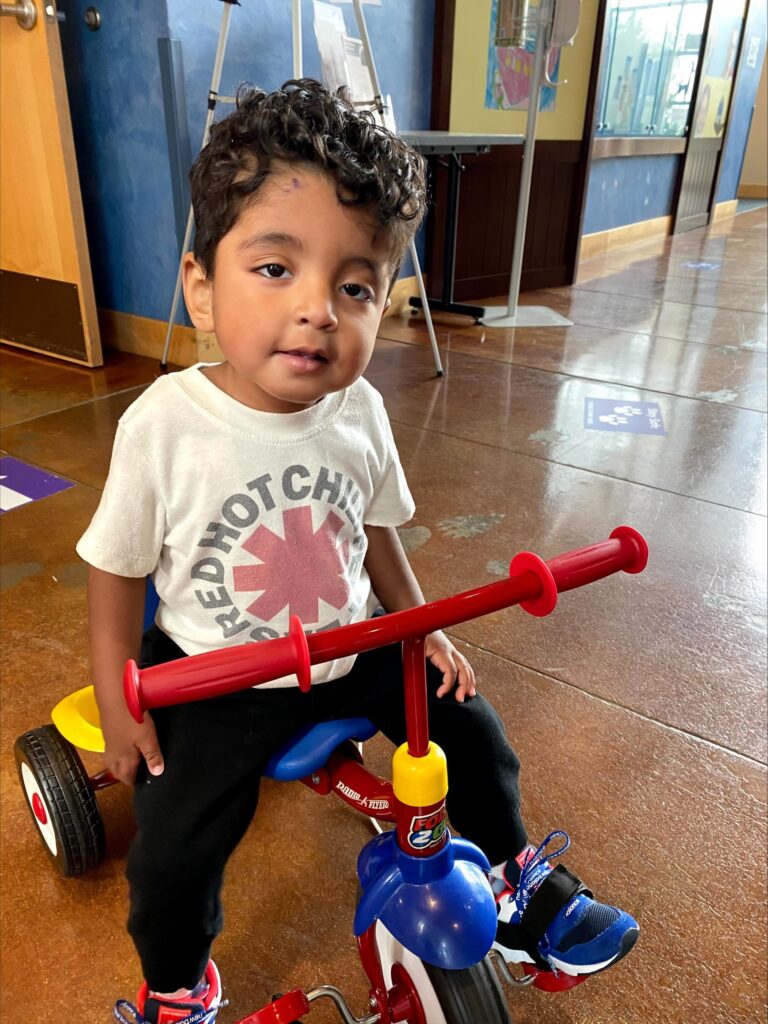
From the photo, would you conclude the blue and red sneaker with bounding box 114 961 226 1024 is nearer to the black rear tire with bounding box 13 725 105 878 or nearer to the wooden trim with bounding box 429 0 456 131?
the black rear tire with bounding box 13 725 105 878

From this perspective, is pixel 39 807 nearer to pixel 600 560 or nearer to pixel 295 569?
pixel 295 569

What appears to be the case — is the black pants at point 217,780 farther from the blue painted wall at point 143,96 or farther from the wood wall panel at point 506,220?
the wood wall panel at point 506,220

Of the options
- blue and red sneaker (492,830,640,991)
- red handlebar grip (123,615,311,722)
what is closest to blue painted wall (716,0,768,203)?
blue and red sneaker (492,830,640,991)

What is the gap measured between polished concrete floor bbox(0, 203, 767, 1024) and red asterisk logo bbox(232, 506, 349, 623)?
1.56 feet

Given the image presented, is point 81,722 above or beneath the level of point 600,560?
beneath

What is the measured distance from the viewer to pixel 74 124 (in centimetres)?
307

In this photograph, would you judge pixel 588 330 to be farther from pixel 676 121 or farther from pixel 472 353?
pixel 676 121

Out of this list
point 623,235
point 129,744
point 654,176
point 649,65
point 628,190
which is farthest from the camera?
point 654,176

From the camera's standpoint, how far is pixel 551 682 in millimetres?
1505

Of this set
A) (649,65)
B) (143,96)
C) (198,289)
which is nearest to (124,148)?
(143,96)

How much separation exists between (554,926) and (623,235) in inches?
247

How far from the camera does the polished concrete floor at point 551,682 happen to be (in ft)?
3.28

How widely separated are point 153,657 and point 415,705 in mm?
397

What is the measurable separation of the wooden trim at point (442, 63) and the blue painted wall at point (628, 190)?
191cm
